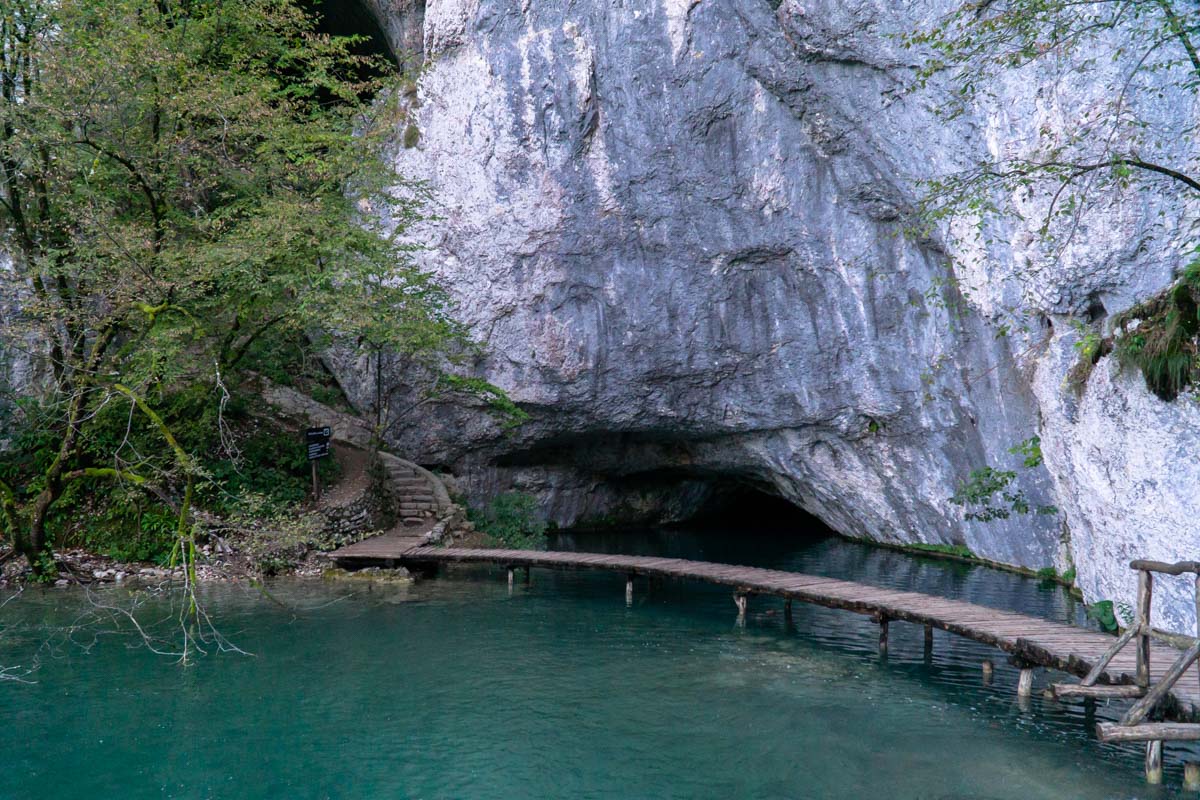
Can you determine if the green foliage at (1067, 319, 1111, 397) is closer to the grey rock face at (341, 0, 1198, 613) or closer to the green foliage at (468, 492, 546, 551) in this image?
the grey rock face at (341, 0, 1198, 613)

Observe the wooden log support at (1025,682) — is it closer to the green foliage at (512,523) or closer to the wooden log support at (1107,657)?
the wooden log support at (1107,657)

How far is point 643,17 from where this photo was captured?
17.8m

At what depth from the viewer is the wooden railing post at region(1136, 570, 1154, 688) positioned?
746 centimetres

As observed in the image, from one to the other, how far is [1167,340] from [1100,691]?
428 centimetres

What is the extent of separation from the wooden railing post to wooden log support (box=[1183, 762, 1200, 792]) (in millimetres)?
739

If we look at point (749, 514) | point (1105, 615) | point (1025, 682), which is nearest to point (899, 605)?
point (1025, 682)

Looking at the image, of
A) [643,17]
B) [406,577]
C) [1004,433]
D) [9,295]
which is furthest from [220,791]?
[643,17]

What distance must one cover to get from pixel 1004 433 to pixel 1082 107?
684cm

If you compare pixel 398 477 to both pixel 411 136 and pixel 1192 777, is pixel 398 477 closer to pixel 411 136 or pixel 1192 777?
pixel 411 136

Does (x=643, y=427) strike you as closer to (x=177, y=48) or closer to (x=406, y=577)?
(x=406, y=577)

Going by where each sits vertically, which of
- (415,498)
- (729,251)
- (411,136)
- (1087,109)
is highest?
(411,136)

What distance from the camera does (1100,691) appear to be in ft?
24.3

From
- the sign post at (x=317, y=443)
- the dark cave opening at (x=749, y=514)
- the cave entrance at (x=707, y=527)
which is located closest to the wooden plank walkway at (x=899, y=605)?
the sign post at (x=317, y=443)

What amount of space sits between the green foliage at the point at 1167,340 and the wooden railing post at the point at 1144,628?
10.3ft
